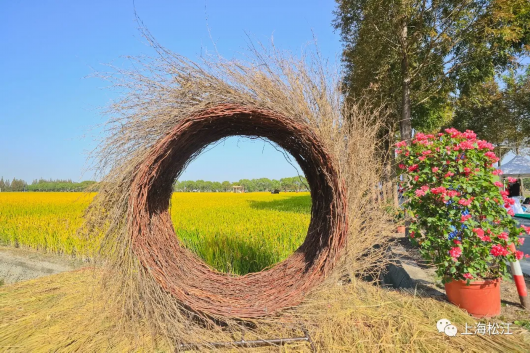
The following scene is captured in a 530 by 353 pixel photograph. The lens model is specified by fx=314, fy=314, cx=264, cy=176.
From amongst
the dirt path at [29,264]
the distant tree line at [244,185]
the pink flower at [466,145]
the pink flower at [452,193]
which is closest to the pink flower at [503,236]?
the pink flower at [452,193]

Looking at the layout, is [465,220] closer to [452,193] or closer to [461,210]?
[461,210]

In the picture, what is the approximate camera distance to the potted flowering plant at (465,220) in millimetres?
3213

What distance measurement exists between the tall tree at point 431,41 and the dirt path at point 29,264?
7.16 meters

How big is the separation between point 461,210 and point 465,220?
0.16 metres

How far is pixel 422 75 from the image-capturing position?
872 cm

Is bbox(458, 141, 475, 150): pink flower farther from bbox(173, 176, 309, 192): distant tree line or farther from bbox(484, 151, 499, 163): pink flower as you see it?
bbox(173, 176, 309, 192): distant tree line

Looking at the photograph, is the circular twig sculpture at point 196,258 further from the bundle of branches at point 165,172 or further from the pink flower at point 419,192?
the pink flower at point 419,192

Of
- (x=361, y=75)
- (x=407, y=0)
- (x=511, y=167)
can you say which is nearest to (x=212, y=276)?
(x=407, y=0)

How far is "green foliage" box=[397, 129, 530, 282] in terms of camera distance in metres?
3.22

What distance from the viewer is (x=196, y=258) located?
346 cm

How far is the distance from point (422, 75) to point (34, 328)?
382 inches

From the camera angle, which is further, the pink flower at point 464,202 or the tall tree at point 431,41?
the tall tree at point 431,41

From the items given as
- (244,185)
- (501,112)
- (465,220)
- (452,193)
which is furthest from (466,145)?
(244,185)

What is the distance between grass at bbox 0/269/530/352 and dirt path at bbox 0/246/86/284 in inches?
98.0
